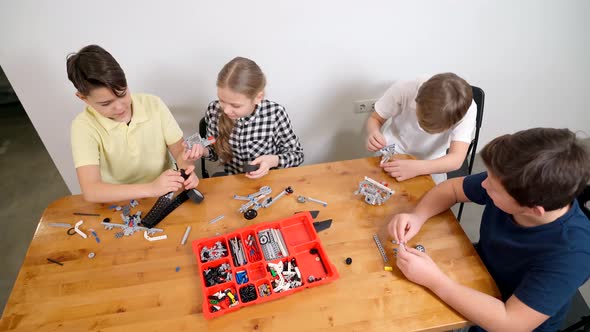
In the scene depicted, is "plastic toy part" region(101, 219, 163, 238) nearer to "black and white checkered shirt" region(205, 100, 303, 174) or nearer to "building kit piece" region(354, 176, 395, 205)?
"black and white checkered shirt" region(205, 100, 303, 174)

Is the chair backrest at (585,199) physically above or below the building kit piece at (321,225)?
above

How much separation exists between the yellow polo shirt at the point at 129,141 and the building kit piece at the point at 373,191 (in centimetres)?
95

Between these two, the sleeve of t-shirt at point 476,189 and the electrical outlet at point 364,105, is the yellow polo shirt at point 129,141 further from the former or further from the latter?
the sleeve of t-shirt at point 476,189

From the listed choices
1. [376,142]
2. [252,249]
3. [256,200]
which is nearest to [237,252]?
[252,249]

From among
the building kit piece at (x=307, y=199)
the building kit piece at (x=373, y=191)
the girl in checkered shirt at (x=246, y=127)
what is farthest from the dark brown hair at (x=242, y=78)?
the building kit piece at (x=373, y=191)

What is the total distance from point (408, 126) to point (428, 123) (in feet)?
1.41

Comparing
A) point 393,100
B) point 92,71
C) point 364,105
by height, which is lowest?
point 364,105

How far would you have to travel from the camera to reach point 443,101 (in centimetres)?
136

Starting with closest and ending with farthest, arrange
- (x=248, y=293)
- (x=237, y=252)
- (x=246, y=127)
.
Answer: (x=248, y=293) < (x=237, y=252) < (x=246, y=127)

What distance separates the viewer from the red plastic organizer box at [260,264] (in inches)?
40.9

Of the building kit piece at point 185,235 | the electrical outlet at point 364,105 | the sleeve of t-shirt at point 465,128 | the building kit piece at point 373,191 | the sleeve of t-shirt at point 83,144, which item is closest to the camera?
the building kit piece at point 185,235

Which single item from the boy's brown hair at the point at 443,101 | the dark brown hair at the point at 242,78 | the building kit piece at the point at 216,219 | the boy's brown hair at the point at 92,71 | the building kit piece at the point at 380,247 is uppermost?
the boy's brown hair at the point at 92,71

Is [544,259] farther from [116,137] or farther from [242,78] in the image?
[116,137]

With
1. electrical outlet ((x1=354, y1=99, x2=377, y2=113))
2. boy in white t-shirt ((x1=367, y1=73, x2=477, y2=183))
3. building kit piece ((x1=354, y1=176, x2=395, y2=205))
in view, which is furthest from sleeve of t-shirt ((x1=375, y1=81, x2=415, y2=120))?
building kit piece ((x1=354, y1=176, x2=395, y2=205))
